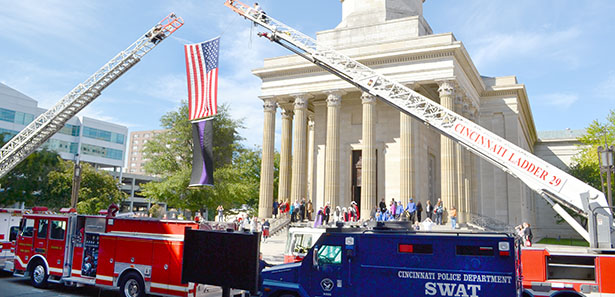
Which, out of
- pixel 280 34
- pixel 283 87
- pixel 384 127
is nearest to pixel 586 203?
pixel 280 34

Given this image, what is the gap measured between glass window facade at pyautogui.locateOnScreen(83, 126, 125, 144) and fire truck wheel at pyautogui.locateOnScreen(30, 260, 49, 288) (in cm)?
7329

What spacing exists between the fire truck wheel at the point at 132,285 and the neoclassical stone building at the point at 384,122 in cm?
2290

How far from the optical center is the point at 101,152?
3425 inches

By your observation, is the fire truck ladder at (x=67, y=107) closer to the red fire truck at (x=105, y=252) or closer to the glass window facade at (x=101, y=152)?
the red fire truck at (x=105, y=252)

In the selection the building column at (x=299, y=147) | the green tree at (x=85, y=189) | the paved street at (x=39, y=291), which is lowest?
the paved street at (x=39, y=291)

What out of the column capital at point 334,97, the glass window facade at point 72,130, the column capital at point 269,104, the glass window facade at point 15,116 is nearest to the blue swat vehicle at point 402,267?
the column capital at point 334,97

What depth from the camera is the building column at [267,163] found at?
39.9 meters

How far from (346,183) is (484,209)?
1447cm

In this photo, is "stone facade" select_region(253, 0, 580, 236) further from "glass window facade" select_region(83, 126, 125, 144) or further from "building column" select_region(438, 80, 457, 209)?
"glass window facade" select_region(83, 126, 125, 144)

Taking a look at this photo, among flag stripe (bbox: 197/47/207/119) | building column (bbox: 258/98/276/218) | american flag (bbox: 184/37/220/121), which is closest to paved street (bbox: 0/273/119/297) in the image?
american flag (bbox: 184/37/220/121)

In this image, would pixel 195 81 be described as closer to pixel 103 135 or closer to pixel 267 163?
pixel 267 163

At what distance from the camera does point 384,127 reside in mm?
40062

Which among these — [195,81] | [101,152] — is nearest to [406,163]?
[195,81]

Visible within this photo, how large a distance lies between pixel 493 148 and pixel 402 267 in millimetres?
6694
